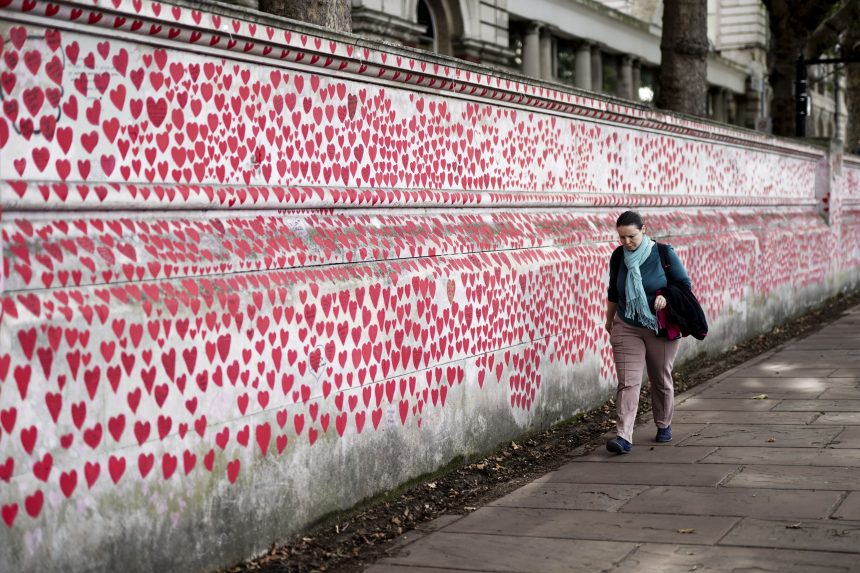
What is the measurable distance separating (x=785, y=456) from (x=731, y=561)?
7.50 feet

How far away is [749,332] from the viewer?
43.8ft

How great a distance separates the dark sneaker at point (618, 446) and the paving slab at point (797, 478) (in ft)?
2.85

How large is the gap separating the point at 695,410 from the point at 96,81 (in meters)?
5.62

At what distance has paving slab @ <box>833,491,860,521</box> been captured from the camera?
5.48 meters

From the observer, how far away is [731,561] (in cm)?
484

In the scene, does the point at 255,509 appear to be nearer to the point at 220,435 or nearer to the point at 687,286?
the point at 220,435

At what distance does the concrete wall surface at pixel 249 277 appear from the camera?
4258 millimetres

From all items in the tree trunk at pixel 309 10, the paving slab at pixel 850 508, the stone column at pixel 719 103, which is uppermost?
the stone column at pixel 719 103

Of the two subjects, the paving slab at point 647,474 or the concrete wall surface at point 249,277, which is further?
the paving slab at point 647,474

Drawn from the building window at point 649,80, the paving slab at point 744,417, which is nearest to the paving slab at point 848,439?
the paving slab at point 744,417

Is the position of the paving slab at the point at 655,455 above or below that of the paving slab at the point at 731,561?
below

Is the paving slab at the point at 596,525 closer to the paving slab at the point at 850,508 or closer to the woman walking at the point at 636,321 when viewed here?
the paving slab at the point at 850,508

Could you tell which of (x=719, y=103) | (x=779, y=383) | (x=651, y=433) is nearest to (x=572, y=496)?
(x=651, y=433)

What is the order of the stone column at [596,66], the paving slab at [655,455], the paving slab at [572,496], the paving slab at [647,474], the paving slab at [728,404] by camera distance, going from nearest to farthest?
the paving slab at [572,496]
the paving slab at [647,474]
the paving slab at [655,455]
the paving slab at [728,404]
the stone column at [596,66]
